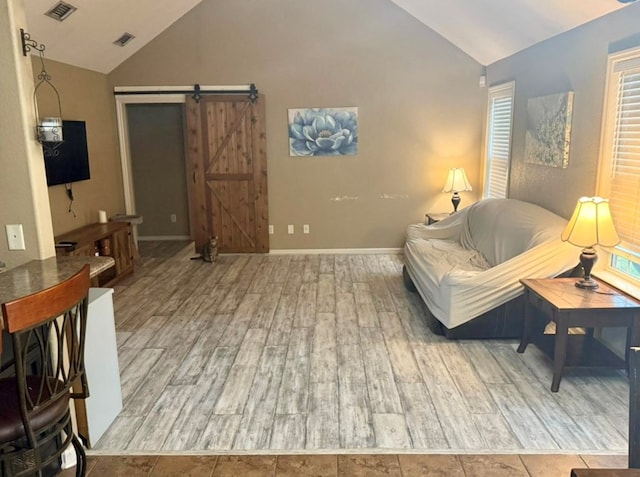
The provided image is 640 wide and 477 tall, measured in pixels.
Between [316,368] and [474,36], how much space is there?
13.2ft

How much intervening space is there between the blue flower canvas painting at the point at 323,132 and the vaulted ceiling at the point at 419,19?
59.2 inches

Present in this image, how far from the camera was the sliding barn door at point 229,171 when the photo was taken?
6516 millimetres

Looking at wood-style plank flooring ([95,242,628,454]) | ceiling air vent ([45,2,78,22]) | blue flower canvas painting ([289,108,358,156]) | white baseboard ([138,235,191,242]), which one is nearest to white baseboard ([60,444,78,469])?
wood-style plank flooring ([95,242,628,454])

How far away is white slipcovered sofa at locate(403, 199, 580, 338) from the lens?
376 cm

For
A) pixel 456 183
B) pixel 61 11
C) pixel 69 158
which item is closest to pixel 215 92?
pixel 69 158

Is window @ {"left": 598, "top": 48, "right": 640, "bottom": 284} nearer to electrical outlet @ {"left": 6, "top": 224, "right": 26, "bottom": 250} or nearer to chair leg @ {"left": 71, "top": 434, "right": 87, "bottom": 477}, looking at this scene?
chair leg @ {"left": 71, "top": 434, "right": 87, "bottom": 477}

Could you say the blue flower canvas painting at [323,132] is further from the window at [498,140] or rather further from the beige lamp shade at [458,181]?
the window at [498,140]

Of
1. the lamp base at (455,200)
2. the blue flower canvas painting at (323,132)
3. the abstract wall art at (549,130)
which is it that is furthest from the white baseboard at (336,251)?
the abstract wall art at (549,130)

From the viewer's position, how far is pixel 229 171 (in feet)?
21.9

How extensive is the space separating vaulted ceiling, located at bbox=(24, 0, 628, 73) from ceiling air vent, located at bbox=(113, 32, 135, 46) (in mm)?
61

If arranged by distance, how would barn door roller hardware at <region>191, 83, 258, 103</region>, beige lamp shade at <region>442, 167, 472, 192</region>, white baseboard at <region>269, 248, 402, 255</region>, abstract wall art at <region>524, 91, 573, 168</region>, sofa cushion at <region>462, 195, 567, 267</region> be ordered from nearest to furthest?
sofa cushion at <region>462, 195, 567, 267</region> < abstract wall art at <region>524, 91, 573, 168</region> < beige lamp shade at <region>442, 167, 472, 192</region> < barn door roller hardware at <region>191, 83, 258, 103</region> < white baseboard at <region>269, 248, 402, 255</region>

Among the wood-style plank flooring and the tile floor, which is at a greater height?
the wood-style plank flooring

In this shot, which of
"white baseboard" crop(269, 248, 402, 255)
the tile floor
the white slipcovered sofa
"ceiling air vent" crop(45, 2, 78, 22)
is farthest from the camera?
"white baseboard" crop(269, 248, 402, 255)

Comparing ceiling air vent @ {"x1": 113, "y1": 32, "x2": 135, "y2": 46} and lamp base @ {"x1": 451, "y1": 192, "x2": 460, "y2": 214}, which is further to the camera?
lamp base @ {"x1": 451, "y1": 192, "x2": 460, "y2": 214}
